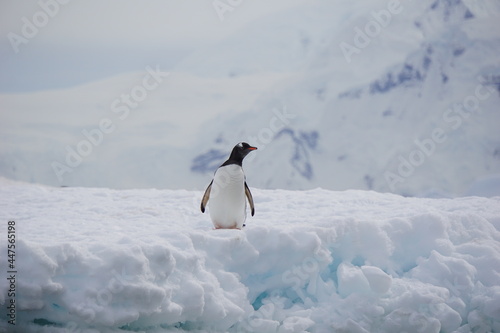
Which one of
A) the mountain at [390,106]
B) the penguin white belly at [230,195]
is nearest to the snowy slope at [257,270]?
the penguin white belly at [230,195]

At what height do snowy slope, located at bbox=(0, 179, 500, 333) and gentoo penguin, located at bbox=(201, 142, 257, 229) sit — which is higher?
gentoo penguin, located at bbox=(201, 142, 257, 229)

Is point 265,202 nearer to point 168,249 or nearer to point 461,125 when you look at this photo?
point 168,249

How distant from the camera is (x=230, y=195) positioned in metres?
5.34

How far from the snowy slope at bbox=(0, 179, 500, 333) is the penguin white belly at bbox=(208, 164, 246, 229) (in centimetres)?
28

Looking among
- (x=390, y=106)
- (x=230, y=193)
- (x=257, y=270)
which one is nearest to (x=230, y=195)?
(x=230, y=193)

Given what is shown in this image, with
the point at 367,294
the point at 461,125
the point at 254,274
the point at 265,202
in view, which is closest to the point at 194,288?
the point at 254,274

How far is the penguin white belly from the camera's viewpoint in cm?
534

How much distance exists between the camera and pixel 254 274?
16.7 feet

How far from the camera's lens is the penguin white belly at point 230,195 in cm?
534

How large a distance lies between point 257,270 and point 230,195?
2.40 feet

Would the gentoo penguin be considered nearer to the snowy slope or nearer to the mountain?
the snowy slope

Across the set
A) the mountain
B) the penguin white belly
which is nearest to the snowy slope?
the penguin white belly

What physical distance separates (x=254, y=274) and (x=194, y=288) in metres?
0.82

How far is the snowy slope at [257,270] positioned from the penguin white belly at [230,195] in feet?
0.93
